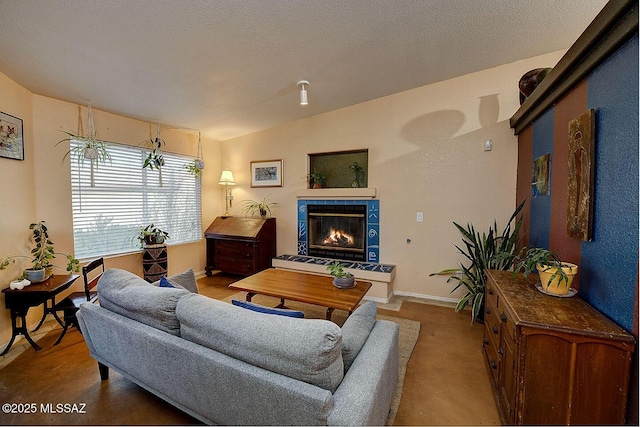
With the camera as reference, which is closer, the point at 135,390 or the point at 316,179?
the point at 135,390

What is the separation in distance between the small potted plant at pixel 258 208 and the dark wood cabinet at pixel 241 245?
0.62 ft

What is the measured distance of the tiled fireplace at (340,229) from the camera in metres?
3.84

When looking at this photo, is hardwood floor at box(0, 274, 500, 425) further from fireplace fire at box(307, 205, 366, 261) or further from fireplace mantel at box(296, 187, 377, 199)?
fireplace mantel at box(296, 187, 377, 199)

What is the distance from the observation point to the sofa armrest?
Answer: 962 mm

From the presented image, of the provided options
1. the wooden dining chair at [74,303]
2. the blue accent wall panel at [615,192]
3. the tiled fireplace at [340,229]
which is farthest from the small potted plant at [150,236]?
the blue accent wall panel at [615,192]

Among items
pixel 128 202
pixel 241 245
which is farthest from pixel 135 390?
pixel 128 202

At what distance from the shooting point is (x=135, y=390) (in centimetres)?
179

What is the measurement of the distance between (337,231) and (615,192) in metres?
3.10

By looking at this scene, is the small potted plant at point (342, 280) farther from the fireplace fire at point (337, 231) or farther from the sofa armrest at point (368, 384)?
the fireplace fire at point (337, 231)

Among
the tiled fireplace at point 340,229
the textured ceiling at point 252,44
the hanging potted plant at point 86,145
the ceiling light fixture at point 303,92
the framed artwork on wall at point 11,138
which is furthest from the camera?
the tiled fireplace at point 340,229

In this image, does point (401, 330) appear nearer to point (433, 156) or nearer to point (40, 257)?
point (433, 156)

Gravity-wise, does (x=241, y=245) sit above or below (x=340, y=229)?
below

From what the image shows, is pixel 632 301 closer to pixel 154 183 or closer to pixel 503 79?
pixel 503 79

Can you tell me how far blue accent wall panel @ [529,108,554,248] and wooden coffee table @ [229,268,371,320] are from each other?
1589mm
